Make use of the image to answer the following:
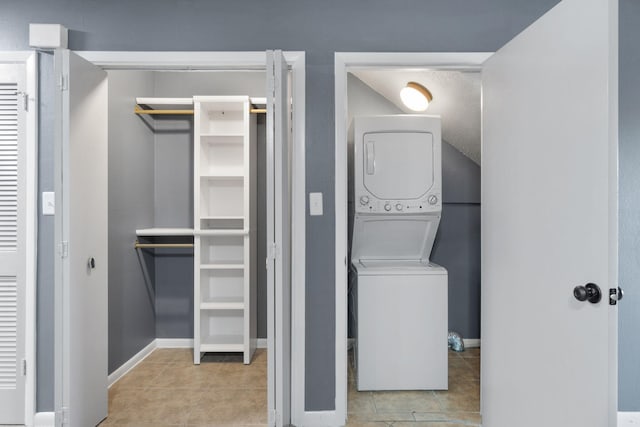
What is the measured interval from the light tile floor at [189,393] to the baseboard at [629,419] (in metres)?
1.90

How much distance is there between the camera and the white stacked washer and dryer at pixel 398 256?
2.60m

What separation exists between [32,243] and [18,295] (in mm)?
296

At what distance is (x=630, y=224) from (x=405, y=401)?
5.31 ft

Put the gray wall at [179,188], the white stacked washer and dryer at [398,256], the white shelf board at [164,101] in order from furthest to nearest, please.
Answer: the gray wall at [179,188] → the white shelf board at [164,101] → the white stacked washer and dryer at [398,256]

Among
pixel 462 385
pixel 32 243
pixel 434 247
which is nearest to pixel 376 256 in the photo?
pixel 434 247

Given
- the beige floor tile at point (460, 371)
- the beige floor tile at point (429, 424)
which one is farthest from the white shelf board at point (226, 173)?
the beige floor tile at point (460, 371)

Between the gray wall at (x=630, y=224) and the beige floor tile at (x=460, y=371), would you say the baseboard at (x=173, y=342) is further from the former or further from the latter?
the gray wall at (x=630, y=224)

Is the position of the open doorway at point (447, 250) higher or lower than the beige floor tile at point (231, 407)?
higher

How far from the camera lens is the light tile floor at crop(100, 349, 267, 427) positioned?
2.29 metres

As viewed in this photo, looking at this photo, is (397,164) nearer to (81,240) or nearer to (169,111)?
(169,111)

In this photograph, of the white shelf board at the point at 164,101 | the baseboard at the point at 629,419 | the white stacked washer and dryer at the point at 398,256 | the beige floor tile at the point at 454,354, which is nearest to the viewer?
the baseboard at the point at 629,419

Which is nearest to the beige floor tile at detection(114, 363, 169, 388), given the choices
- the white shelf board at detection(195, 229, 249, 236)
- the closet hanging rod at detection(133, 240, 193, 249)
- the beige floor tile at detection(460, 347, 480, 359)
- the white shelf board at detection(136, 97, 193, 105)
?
the closet hanging rod at detection(133, 240, 193, 249)

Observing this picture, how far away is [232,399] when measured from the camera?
253cm

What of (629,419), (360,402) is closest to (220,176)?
(360,402)
